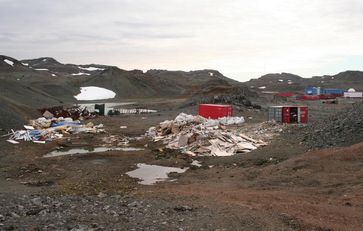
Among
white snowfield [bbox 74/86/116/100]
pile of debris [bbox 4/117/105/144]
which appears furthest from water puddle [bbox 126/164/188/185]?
white snowfield [bbox 74/86/116/100]

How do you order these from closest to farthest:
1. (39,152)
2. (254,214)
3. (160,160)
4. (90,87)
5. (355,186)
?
(254,214), (355,186), (160,160), (39,152), (90,87)

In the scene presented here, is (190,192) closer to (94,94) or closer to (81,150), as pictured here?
(81,150)

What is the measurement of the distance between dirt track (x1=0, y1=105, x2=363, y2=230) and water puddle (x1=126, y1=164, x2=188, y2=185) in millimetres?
463

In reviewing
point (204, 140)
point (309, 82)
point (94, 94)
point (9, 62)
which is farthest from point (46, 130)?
point (309, 82)

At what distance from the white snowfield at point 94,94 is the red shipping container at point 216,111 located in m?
51.9

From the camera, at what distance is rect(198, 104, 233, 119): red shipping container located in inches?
1475

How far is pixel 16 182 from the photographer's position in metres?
16.5

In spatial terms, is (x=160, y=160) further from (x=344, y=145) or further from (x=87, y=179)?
(x=344, y=145)

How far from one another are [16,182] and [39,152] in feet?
24.8

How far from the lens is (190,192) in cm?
1361

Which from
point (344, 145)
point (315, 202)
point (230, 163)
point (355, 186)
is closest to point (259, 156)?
point (230, 163)

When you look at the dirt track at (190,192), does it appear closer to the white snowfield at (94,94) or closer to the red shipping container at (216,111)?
the red shipping container at (216,111)

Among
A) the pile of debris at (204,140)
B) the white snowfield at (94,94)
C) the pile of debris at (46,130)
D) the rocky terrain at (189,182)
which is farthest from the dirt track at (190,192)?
the white snowfield at (94,94)

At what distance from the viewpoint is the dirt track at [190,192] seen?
9.36 m
